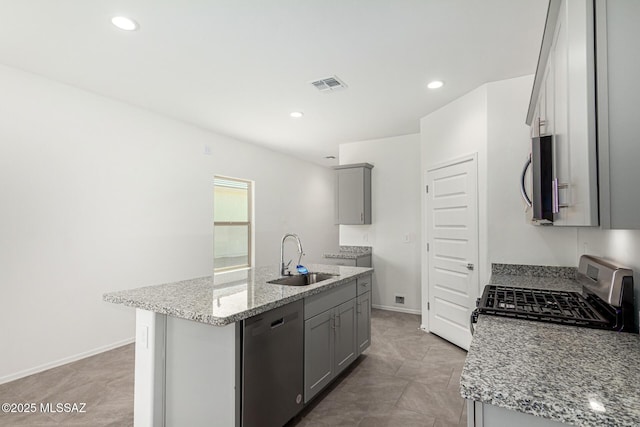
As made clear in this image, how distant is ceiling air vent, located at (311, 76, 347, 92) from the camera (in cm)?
312

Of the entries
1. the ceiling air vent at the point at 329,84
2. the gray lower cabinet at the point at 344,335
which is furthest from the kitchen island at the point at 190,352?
the ceiling air vent at the point at 329,84

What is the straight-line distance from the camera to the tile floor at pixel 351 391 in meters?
2.26

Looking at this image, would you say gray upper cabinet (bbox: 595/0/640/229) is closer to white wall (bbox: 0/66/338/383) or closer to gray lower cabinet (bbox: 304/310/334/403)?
gray lower cabinet (bbox: 304/310/334/403)

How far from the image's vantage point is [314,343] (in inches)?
93.7

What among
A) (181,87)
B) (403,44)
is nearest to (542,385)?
(403,44)

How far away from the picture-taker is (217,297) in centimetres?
200

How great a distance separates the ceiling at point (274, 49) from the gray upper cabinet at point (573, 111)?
1034mm

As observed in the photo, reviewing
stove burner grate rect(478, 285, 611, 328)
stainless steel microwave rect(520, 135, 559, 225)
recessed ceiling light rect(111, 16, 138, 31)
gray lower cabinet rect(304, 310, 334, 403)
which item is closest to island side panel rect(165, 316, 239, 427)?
gray lower cabinet rect(304, 310, 334, 403)

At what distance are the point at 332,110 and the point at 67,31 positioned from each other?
2546 millimetres

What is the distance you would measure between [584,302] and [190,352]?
7.04ft

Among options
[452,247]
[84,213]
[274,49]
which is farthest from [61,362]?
[452,247]

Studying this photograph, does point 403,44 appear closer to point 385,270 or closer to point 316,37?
point 316,37

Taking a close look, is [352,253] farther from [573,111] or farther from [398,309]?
[573,111]

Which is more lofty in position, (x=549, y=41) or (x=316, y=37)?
(x=316, y=37)
